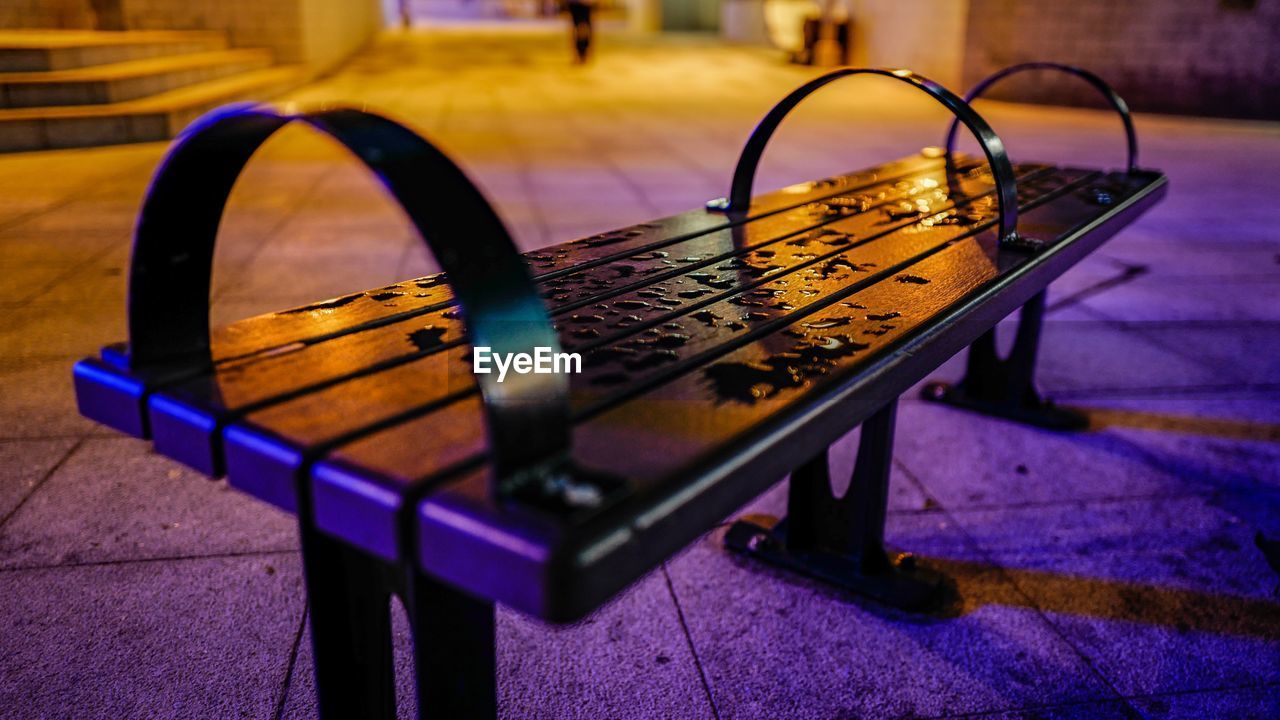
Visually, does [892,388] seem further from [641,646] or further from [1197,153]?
[1197,153]

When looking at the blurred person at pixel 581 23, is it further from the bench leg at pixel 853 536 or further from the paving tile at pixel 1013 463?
the bench leg at pixel 853 536

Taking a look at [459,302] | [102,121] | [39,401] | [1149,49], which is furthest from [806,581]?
[1149,49]

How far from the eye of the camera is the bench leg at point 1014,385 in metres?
2.93

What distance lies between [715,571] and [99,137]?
774 cm

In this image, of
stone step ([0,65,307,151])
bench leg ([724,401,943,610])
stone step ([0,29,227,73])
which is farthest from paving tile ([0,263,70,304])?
stone step ([0,29,227,73])

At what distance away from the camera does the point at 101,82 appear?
8141mm

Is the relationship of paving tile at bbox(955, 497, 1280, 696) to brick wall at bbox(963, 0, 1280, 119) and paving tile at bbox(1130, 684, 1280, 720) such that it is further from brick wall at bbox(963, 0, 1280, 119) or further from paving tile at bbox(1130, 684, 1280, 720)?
brick wall at bbox(963, 0, 1280, 119)

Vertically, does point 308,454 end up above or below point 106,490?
above

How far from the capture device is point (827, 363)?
1.23 metres

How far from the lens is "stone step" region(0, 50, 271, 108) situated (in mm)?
7863

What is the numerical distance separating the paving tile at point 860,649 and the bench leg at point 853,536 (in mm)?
39

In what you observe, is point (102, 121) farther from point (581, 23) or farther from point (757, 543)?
point (581, 23)

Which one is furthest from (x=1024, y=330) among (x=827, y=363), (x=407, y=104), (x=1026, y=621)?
(x=407, y=104)

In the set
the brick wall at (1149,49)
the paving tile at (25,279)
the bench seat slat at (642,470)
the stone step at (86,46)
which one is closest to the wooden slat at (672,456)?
the bench seat slat at (642,470)
